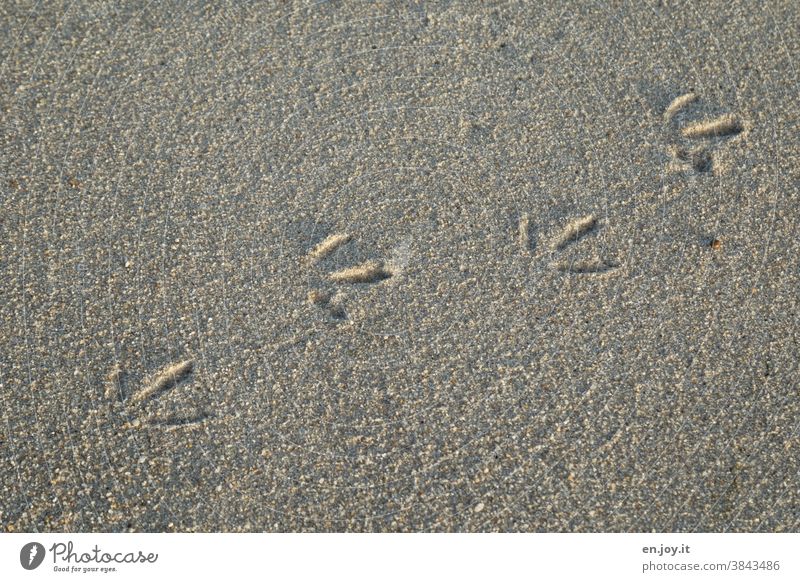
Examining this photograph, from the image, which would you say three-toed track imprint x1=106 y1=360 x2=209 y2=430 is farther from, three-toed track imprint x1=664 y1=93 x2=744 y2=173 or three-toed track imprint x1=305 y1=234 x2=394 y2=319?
three-toed track imprint x1=664 y1=93 x2=744 y2=173

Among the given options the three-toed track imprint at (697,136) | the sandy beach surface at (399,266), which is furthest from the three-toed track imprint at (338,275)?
the three-toed track imprint at (697,136)

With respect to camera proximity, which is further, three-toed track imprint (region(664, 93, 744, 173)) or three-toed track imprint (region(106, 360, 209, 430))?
three-toed track imprint (region(664, 93, 744, 173))

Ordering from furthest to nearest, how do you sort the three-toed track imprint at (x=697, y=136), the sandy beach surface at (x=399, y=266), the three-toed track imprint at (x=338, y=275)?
1. the three-toed track imprint at (x=697, y=136)
2. the three-toed track imprint at (x=338, y=275)
3. the sandy beach surface at (x=399, y=266)

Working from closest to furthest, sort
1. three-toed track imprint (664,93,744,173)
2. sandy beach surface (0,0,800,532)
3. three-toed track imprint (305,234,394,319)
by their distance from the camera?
sandy beach surface (0,0,800,532) → three-toed track imprint (305,234,394,319) → three-toed track imprint (664,93,744,173)

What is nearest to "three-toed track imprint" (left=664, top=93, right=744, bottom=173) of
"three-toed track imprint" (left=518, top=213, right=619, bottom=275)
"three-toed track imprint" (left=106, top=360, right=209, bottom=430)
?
"three-toed track imprint" (left=518, top=213, right=619, bottom=275)

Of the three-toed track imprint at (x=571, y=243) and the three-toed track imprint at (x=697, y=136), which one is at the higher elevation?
the three-toed track imprint at (x=697, y=136)

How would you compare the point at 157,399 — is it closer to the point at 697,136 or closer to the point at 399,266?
the point at 399,266

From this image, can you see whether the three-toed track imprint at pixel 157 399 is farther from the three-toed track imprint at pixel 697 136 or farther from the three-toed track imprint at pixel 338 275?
the three-toed track imprint at pixel 697 136

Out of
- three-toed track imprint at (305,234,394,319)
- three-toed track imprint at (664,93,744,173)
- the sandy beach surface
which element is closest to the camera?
the sandy beach surface

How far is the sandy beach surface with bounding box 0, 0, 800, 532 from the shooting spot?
2.21 metres

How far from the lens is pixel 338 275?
8.09ft

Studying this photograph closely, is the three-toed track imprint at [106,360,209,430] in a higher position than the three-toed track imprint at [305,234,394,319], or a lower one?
lower

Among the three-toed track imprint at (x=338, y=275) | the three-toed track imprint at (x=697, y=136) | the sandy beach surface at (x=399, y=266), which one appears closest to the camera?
the sandy beach surface at (x=399, y=266)

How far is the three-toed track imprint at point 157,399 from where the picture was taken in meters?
2.27
